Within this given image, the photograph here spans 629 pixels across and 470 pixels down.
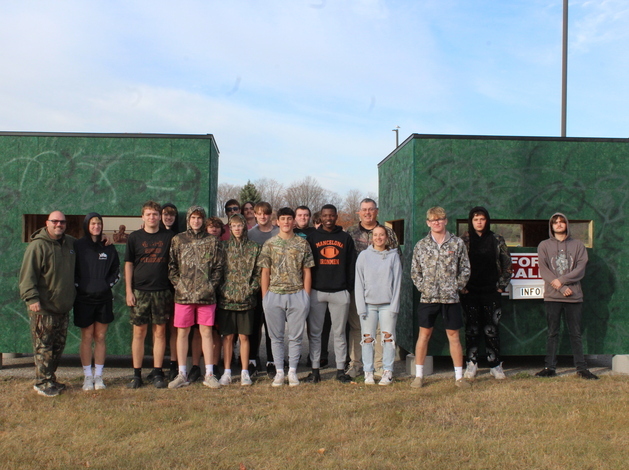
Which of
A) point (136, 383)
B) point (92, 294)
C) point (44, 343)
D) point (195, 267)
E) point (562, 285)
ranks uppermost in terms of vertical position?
point (195, 267)

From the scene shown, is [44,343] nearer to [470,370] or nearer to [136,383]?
[136,383]

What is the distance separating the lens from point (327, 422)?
4.59 metres

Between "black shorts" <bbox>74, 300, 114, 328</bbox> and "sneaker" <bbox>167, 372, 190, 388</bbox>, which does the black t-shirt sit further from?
"sneaker" <bbox>167, 372, 190, 388</bbox>

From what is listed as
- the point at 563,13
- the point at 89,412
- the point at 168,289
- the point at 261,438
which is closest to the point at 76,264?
the point at 168,289

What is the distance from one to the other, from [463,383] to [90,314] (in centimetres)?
382

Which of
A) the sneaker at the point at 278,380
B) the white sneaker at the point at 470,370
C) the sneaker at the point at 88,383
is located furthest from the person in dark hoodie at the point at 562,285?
the sneaker at the point at 88,383

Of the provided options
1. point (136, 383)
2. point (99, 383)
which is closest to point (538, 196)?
point (136, 383)

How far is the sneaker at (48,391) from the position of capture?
5.40 metres

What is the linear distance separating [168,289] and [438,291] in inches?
110

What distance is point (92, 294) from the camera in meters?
5.62

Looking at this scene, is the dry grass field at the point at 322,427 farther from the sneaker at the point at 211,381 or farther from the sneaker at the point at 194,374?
the sneaker at the point at 194,374

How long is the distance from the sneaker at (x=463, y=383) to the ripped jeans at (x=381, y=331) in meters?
0.69

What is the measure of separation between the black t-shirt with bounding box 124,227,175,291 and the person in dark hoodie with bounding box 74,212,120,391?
0.80 ft

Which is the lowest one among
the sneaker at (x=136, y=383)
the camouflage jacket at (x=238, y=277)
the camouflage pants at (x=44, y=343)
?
the sneaker at (x=136, y=383)
